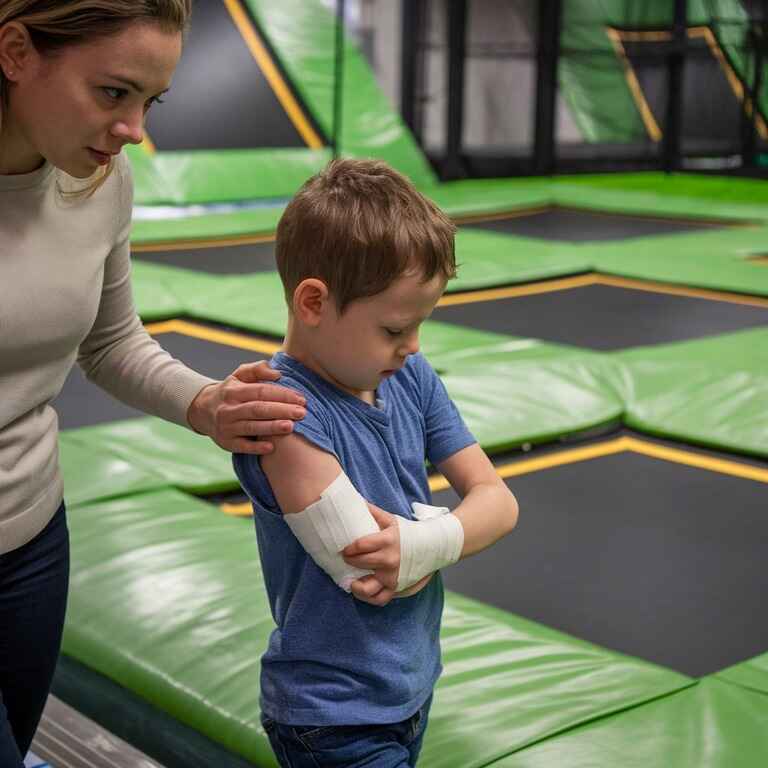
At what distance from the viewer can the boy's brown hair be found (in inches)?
49.8

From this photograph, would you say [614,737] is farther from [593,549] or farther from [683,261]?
[683,261]

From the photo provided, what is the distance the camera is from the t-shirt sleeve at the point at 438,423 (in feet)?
4.73

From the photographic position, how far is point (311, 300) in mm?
1299

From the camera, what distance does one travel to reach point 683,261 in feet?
20.4

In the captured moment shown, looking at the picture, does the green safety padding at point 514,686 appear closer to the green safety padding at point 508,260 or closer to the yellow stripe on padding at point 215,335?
the yellow stripe on padding at point 215,335

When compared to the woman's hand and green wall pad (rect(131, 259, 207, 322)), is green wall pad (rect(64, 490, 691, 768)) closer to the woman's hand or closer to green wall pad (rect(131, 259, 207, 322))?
the woman's hand

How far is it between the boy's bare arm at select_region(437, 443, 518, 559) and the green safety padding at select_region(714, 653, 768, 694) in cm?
77

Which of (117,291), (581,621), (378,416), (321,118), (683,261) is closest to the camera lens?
(378,416)

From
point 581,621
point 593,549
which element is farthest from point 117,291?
point 593,549

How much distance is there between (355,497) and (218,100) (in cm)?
740

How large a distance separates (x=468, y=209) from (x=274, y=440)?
6.74 m

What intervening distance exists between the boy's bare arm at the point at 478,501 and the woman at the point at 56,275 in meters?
0.23

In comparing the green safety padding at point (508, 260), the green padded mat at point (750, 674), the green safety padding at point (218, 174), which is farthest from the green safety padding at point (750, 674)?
the green safety padding at point (218, 174)

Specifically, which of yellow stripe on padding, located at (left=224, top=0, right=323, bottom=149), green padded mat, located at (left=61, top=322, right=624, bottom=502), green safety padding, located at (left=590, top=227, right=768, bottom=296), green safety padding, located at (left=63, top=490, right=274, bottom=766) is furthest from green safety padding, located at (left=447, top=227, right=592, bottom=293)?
green safety padding, located at (left=63, top=490, right=274, bottom=766)
